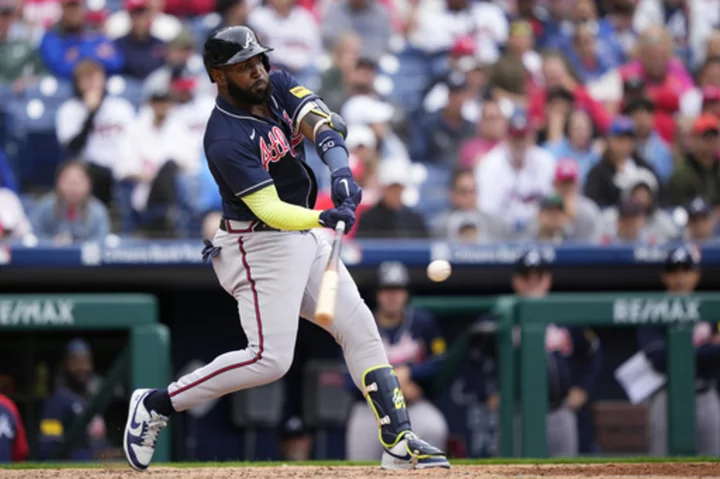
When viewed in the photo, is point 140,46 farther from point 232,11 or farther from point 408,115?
point 408,115

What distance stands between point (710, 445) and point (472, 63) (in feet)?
13.6

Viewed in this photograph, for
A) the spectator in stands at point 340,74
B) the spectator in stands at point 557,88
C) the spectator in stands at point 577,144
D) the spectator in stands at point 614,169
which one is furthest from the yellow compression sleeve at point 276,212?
the spectator in stands at point 557,88

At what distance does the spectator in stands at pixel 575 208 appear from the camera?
7.96 metres

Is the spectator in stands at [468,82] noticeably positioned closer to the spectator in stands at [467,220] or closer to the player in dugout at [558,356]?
the spectator in stands at [467,220]

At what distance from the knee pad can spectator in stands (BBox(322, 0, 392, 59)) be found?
569 cm

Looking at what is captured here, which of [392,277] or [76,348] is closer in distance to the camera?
[392,277]

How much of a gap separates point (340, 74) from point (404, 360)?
307 cm

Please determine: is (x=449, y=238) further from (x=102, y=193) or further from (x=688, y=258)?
(x=102, y=193)

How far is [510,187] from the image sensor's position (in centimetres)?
831

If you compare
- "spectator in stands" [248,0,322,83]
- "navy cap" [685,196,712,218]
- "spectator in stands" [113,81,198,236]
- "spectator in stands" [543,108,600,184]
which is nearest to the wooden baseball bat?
"spectator in stands" [113,81,198,236]

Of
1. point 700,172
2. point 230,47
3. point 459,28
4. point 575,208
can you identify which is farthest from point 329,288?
point 459,28

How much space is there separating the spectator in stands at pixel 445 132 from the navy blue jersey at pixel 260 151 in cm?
443

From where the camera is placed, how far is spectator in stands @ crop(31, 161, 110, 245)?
295 inches

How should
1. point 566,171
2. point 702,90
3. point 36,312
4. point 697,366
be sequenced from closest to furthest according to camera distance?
point 36,312 → point 697,366 → point 566,171 → point 702,90
